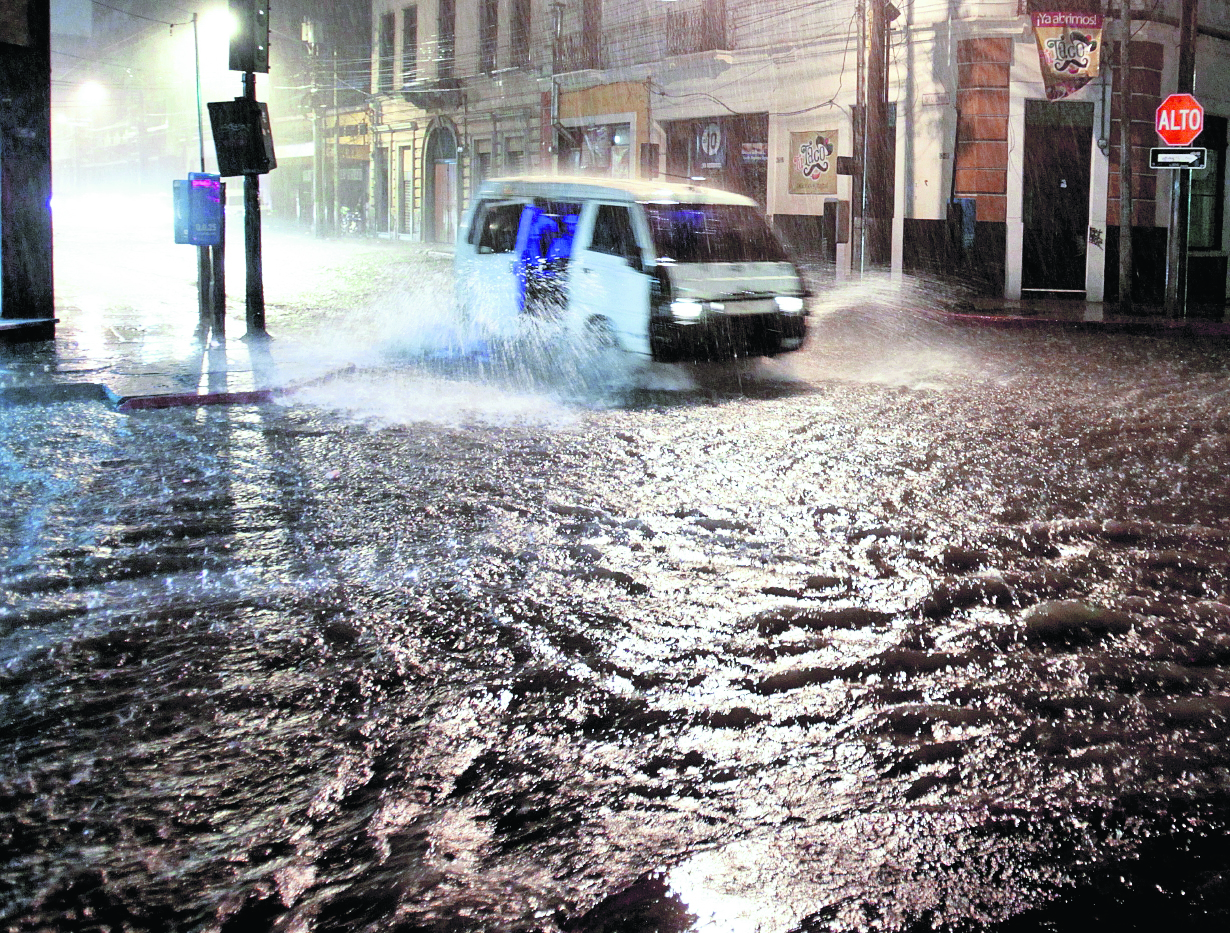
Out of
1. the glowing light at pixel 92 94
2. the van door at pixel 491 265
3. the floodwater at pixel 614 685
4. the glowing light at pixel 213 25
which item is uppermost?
the glowing light at pixel 213 25

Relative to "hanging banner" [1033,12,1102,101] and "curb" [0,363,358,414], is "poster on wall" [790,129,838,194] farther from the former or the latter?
"curb" [0,363,358,414]

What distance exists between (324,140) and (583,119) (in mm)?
21835

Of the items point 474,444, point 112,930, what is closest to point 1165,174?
point 474,444

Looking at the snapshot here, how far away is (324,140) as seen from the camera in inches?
2052

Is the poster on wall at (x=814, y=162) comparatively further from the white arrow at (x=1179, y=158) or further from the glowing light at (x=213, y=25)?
the glowing light at (x=213, y=25)

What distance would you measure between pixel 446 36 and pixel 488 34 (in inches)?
118

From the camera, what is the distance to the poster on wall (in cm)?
2514

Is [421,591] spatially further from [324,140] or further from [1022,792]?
[324,140]

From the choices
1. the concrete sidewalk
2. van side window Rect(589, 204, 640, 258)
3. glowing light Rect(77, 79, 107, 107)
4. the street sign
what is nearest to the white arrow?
the street sign

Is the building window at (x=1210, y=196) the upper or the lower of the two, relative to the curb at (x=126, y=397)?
upper

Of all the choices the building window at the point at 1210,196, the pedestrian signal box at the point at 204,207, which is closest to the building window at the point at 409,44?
the building window at the point at 1210,196

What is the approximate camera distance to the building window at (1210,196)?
2383cm

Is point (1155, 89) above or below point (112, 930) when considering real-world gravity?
above

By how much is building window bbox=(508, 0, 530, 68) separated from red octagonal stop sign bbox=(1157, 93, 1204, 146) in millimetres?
21671
